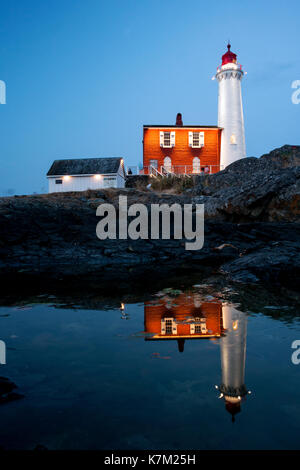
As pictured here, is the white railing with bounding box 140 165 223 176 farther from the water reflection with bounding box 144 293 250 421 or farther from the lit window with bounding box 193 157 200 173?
the water reflection with bounding box 144 293 250 421

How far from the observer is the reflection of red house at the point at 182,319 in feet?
12.3

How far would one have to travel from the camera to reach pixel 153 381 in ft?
8.57

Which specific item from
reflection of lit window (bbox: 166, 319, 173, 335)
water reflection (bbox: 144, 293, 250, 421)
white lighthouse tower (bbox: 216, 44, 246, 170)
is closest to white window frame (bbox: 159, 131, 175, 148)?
white lighthouse tower (bbox: 216, 44, 246, 170)

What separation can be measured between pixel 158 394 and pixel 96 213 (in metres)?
12.4

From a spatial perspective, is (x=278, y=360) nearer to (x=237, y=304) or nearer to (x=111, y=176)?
(x=237, y=304)

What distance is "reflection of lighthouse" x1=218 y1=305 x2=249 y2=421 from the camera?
2.38 m

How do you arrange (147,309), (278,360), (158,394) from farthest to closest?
(147,309), (278,360), (158,394)

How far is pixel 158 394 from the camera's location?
2.40 m

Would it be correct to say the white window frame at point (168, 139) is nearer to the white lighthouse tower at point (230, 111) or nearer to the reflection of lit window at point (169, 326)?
the white lighthouse tower at point (230, 111)

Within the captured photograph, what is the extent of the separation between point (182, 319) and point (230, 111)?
3399 cm

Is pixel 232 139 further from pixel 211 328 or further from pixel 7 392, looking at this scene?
pixel 7 392

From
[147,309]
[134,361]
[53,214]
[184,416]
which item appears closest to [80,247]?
[53,214]

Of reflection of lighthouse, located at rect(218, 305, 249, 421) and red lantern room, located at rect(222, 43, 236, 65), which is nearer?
reflection of lighthouse, located at rect(218, 305, 249, 421)

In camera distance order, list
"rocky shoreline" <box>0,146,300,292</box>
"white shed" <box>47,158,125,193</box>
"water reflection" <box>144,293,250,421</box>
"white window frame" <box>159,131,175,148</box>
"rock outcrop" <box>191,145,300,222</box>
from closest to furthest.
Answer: "water reflection" <box>144,293,250,421</box>, "rocky shoreline" <box>0,146,300,292</box>, "rock outcrop" <box>191,145,300,222</box>, "white shed" <box>47,158,125,193</box>, "white window frame" <box>159,131,175,148</box>
